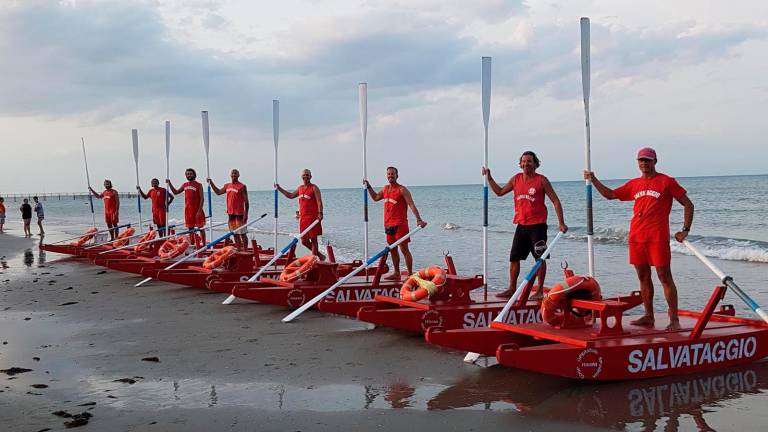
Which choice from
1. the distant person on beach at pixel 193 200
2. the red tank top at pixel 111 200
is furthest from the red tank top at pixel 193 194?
the red tank top at pixel 111 200

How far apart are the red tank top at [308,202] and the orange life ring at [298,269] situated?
199cm

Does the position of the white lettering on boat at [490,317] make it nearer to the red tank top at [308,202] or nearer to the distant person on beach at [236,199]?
the red tank top at [308,202]

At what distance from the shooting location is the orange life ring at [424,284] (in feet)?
25.3

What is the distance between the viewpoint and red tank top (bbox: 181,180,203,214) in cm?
1458

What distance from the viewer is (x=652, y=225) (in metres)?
6.23

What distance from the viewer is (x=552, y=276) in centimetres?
1347

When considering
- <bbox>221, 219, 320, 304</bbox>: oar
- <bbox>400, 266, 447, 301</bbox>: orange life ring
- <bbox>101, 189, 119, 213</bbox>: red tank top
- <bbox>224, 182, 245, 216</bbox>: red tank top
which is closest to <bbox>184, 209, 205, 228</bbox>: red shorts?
<bbox>224, 182, 245, 216</bbox>: red tank top

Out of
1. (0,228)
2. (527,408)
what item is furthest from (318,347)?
(0,228)

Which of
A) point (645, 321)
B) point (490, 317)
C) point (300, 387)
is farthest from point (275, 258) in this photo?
point (645, 321)

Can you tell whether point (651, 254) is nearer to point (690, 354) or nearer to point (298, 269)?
point (690, 354)

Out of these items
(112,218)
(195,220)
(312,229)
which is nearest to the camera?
(312,229)

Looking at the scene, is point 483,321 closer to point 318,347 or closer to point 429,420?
point 318,347

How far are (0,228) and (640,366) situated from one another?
101 feet

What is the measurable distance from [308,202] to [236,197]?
7.80 ft
